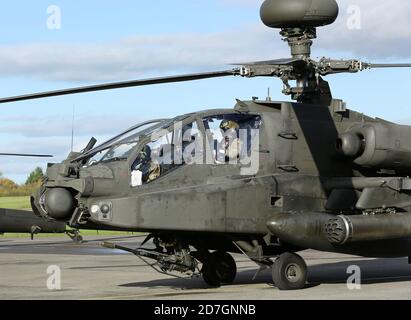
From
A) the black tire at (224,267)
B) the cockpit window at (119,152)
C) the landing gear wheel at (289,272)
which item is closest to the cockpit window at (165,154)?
the cockpit window at (119,152)

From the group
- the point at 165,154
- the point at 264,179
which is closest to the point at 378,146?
the point at 264,179

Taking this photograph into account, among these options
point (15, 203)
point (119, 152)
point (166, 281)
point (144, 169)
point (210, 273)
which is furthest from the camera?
point (15, 203)

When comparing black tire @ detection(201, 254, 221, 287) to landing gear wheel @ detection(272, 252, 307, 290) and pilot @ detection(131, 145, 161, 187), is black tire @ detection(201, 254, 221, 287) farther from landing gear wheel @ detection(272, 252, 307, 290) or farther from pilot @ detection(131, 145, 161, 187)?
pilot @ detection(131, 145, 161, 187)

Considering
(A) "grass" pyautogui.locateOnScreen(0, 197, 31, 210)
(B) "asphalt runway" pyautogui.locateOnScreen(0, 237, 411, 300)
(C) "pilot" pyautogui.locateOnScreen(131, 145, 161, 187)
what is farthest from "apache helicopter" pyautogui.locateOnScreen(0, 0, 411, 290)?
(A) "grass" pyautogui.locateOnScreen(0, 197, 31, 210)

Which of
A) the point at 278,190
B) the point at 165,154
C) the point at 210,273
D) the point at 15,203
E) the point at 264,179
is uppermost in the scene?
the point at 15,203

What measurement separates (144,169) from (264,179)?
204 centimetres

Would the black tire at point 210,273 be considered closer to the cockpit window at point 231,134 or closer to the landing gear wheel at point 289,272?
the landing gear wheel at point 289,272

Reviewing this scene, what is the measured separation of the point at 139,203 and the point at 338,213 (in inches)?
141

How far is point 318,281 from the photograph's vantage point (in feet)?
53.4

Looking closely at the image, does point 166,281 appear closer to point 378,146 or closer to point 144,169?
point 144,169

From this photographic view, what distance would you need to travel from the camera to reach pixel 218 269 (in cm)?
1575
